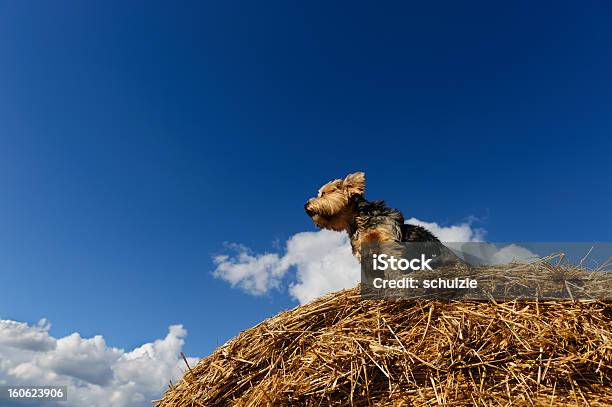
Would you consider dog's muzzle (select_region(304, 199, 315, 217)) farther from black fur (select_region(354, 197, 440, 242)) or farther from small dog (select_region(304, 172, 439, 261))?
black fur (select_region(354, 197, 440, 242))

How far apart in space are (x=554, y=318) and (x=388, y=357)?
1.20m

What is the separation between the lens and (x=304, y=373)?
3695mm

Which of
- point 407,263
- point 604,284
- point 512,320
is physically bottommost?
point 512,320

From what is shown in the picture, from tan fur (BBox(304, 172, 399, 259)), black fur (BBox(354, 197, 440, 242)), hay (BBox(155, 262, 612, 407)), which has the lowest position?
hay (BBox(155, 262, 612, 407))

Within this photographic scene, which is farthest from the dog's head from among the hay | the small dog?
the hay

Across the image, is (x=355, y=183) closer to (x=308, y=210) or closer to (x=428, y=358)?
(x=308, y=210)

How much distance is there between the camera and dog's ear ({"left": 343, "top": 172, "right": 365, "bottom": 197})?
633 centimetres

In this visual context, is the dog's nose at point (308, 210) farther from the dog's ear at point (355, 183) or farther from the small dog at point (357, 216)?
the dog's ear at point (355, 183)

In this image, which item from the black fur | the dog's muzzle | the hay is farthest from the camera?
the dog's muzzle

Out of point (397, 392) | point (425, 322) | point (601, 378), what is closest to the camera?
point (601, 378)

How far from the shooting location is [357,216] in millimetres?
6133

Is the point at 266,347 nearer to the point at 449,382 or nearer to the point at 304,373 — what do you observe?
the point at 304,373

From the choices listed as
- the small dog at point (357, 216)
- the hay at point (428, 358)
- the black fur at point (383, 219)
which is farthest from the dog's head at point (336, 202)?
the hay at point (428, 358)

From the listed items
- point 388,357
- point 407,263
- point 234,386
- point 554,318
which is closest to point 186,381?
point 234,386
